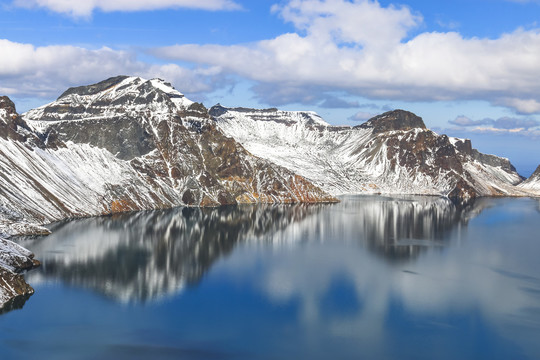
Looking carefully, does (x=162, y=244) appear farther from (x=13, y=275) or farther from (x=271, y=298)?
(x=271, y=298)

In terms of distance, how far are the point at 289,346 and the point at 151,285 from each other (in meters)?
37.9

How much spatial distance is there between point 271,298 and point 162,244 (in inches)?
2135

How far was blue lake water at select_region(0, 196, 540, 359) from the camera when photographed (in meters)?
76.3

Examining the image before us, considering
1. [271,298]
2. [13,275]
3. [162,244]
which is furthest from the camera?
[162,244]

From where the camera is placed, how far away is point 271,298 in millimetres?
99688

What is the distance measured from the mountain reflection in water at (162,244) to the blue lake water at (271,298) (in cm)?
52

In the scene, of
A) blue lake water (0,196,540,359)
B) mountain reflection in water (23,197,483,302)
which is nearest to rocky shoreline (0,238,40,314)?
blue lake water (0,196,540,359)

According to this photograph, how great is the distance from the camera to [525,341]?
8075 centimetres

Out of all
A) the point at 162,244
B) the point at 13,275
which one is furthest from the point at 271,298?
the point at 162,244

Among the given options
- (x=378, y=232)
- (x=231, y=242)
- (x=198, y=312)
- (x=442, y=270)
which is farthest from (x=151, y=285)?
(x=378, y=232)

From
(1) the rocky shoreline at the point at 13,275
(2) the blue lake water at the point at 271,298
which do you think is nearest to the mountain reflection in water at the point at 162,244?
(2) the blue lake water at the point at 271,298

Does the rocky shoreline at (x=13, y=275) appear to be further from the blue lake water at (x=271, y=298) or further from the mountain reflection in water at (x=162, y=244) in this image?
the mountain reflection in water at (x=162, y=244)

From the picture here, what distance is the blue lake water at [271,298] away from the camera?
250 feet

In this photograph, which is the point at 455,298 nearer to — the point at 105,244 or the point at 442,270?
the point at 442,270
